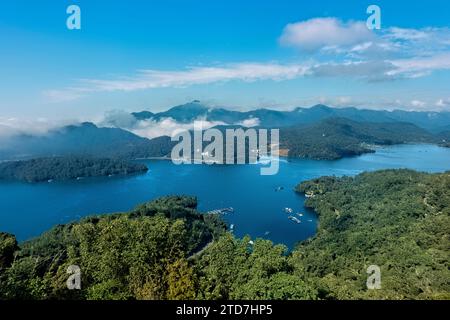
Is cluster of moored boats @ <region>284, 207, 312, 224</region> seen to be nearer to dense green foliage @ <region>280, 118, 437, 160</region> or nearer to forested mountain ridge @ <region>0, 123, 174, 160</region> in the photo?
dense green foliage @ <region>280, 118, 437, 160</region>

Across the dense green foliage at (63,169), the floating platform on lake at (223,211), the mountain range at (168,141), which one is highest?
the mountain range at (168,141)

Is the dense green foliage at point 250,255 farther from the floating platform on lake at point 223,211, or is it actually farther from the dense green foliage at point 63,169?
the dense green foliage at point 63,169

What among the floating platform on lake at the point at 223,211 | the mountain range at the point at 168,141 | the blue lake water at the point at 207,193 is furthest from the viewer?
the mountain range at the point at 168,141

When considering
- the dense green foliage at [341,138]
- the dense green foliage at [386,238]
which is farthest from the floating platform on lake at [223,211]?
the dense green foliage at [341,138]

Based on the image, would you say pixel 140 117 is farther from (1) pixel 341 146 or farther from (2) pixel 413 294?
(2) pixel 413 294

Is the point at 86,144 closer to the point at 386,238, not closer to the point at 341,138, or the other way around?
the point at 341,138

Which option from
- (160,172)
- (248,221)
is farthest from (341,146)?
(248,221)

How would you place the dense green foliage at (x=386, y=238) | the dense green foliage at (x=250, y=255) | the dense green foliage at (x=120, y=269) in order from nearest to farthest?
the dense green foliage at (x=120, y=269) → the dense green foliage at (x=250, y=255) → the dense green foliage at (x=386, y=238)
